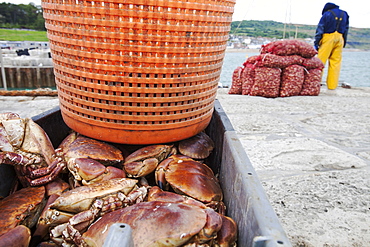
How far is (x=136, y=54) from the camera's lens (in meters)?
1.44

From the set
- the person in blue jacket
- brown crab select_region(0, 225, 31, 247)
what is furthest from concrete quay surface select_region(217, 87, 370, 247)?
the person in blue jacket

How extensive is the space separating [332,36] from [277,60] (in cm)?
228

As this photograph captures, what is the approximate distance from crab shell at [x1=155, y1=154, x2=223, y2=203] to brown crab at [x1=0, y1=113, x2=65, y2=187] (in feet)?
1.89

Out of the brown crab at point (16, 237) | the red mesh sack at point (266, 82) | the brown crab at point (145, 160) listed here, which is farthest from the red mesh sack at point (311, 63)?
the brown crab at point (16, 237)

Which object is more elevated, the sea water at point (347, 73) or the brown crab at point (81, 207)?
the brown crab at point (81, 207)


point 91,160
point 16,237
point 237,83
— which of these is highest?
point 91,160

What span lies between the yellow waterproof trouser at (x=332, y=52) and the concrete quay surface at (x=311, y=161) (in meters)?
2.37

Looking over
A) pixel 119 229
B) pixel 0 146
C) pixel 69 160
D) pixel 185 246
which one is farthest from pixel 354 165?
pixel 0 146

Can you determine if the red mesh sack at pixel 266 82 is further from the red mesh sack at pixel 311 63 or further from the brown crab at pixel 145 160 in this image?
the brown crab at pixel 145 160

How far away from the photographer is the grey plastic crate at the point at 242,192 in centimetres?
85

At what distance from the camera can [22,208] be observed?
4.26ft

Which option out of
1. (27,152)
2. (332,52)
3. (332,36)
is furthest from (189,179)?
(332,52)

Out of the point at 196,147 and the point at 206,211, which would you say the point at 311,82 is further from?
the point at 206,211

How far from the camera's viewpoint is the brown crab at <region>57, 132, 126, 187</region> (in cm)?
149
